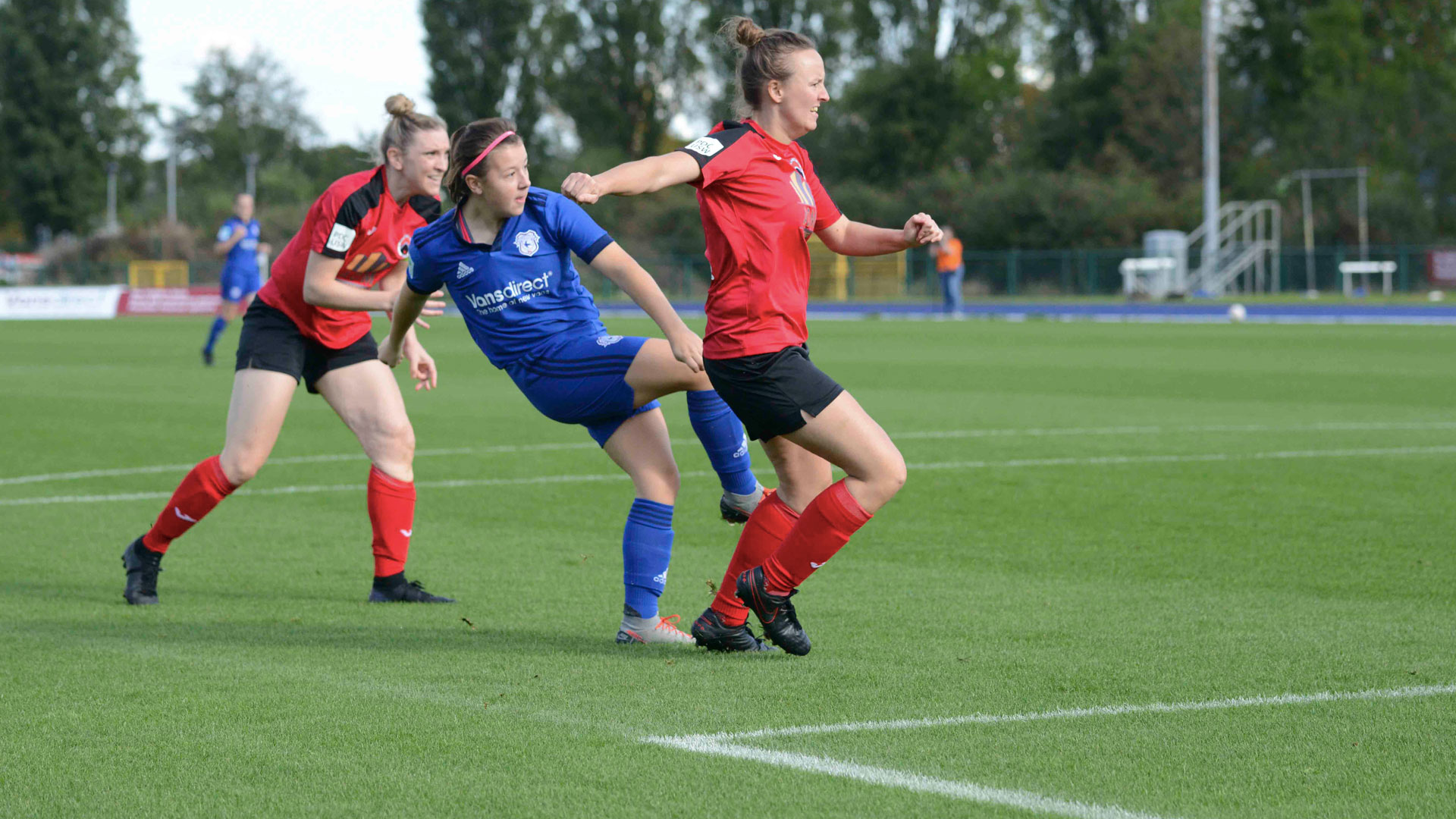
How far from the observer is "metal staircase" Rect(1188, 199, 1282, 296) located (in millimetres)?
47312

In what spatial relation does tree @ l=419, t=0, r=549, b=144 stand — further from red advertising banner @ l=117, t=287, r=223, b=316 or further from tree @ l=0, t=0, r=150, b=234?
red advertising banner @ l=117, t=287, r=223, b=316

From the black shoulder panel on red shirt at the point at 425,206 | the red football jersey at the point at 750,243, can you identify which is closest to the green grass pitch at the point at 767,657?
the red football jersey at the point at 750,243

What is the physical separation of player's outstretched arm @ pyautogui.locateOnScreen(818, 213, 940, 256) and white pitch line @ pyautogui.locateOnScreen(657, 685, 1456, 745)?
5.14 feet

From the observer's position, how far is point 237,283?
24.5 metres

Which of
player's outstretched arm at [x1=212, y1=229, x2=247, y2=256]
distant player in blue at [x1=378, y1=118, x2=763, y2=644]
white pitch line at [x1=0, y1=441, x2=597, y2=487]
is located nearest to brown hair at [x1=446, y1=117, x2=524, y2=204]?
distant player in blue at [x1=378, y1=118, x2=763, y2=644]

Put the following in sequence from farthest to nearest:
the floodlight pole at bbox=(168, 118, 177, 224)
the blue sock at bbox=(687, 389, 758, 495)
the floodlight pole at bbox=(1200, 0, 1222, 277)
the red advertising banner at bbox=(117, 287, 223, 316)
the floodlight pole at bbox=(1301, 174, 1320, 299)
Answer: the floodlight pole at bbox=(168, 118, 177, 224) → the floodlight pole at bbox=(1301, 174, 1320, 299) → the red advertising banner at bbox=(117, 287, 223, 316) → the floodlight pole at bbox=(1200, 0, 1222, 277) → the blue sock at bbox=(687, 389, 758, 495)

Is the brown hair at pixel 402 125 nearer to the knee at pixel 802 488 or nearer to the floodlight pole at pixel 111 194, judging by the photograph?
the knee at pixel 802 488

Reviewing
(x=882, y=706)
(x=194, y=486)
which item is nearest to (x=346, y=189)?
(x=194, y=486)

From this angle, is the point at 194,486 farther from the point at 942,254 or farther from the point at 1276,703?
the point at 942,254

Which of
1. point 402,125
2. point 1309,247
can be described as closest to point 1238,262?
point 1309,247

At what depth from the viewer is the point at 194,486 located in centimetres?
686

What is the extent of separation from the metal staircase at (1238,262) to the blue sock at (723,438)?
42.0 metres

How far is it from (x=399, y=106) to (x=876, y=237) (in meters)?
2.20

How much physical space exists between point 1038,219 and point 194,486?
55260mm
